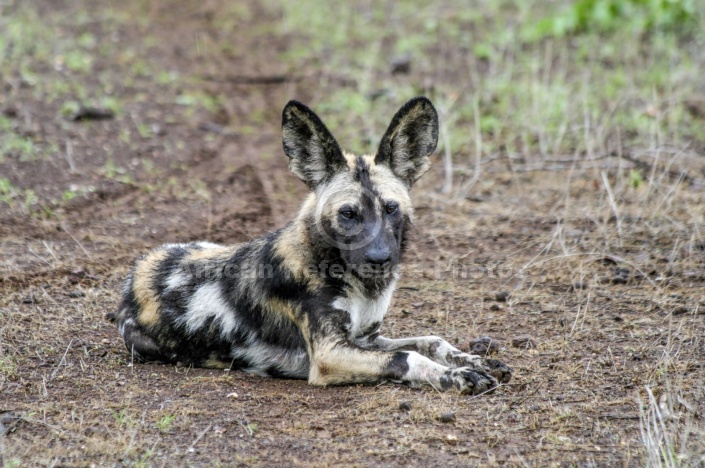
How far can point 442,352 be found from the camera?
4426 mm

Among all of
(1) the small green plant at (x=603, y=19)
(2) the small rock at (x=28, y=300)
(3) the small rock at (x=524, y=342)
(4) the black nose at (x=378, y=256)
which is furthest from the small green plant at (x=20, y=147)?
(1) the small green plant at (x=603, y=19)

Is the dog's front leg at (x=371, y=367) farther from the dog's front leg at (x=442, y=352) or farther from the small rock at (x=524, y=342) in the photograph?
the small rock at (x=524, y=342)

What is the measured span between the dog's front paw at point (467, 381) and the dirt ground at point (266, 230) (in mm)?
67

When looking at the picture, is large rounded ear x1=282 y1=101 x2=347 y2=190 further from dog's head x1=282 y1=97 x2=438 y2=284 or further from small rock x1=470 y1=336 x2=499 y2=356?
small rock x1=470 y1=336 x2=499 y2=356

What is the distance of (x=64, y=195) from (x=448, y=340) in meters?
3.91

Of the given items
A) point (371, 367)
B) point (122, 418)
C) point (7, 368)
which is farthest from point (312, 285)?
point (7, 368)

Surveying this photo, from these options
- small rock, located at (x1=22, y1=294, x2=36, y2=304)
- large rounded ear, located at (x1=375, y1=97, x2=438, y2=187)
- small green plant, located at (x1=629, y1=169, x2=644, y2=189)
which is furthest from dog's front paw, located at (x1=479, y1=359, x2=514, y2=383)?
small green plant, located at (x1=629, y1=169, x2=644, y2=189)

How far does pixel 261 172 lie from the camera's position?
785 cm

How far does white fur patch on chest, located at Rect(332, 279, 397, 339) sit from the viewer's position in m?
4.37

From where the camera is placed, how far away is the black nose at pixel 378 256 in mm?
4199

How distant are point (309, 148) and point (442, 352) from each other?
4.51 ft

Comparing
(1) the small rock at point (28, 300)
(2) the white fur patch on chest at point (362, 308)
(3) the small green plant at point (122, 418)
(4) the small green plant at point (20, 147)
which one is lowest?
(3) the small green plant at point (122, 418)

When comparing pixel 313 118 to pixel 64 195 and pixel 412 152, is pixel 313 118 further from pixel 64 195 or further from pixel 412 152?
pixel 64 195

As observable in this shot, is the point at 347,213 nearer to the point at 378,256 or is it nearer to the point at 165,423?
the point at 378,256
